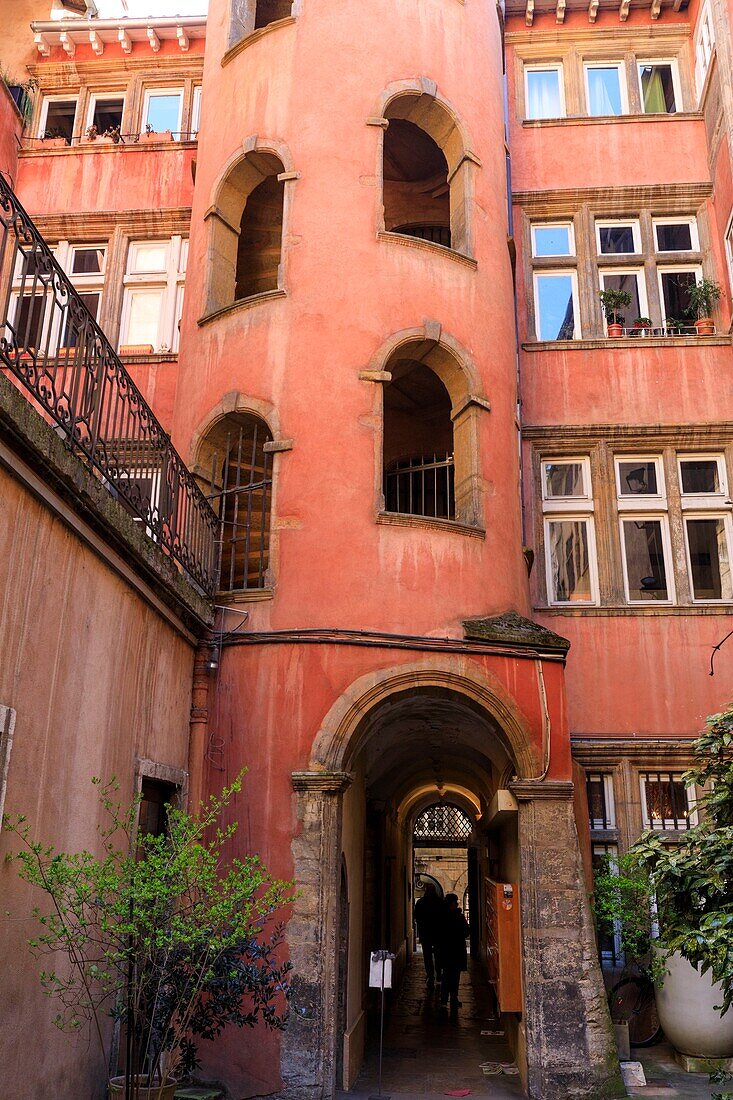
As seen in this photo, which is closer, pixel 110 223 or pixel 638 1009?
pixel 638 1009

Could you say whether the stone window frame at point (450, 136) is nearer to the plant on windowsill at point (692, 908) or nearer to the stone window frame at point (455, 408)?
the stone window frame at point (455, 408)

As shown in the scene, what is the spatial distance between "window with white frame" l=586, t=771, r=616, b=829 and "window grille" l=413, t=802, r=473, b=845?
19171mm

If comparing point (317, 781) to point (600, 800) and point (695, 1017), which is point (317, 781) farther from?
point (600, 800)

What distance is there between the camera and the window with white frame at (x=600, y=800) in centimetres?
1301

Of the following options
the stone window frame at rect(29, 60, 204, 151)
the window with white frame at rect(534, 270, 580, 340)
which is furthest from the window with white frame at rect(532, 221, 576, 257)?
the stone window frame at rect(29, 60, 204, 151)

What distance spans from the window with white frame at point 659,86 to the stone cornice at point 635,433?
5586 mm

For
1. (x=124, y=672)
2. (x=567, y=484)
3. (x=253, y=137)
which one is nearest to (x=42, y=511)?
(x=124, y=672)

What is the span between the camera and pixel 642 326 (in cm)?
1520

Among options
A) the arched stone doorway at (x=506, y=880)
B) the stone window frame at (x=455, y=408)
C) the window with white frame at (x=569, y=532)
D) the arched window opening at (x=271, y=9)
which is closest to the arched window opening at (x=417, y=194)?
the arched window opening at (x=271, y=9)

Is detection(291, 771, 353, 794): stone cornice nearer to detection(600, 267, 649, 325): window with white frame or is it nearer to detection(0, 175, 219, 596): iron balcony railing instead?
detection(0, 175, 219, 596): iron balcony railing

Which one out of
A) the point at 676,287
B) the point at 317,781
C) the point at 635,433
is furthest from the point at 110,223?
the point at 317,781

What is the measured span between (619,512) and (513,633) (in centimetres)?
446

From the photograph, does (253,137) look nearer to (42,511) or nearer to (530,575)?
(530,575)

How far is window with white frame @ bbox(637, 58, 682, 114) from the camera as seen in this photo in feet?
54.4
